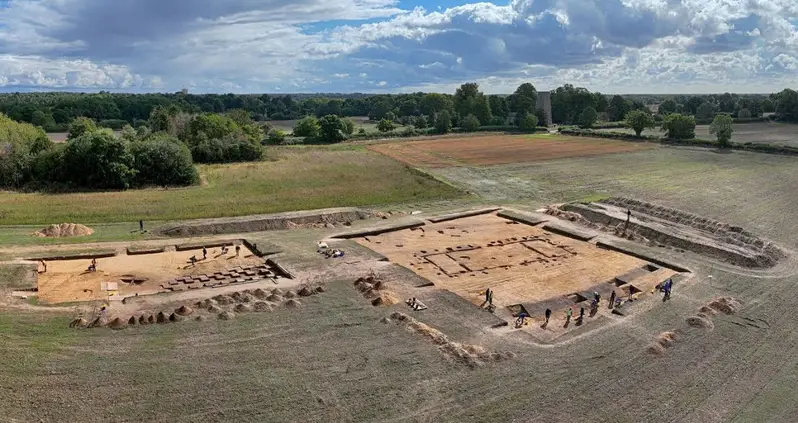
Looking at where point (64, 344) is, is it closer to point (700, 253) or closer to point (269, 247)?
point (269, 247)

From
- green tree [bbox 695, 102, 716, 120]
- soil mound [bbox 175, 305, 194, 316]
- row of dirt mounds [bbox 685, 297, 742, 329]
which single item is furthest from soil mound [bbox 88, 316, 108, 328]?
green tree [bbox 695, 102, 716, 120]

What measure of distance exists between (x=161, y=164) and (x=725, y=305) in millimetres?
46745

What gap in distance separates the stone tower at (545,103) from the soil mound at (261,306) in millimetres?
117861

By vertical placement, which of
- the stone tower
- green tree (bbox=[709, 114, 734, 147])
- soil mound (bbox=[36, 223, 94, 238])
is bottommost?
soil mound (bbox=[36, 223, 94, 238])

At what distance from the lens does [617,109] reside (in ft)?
471

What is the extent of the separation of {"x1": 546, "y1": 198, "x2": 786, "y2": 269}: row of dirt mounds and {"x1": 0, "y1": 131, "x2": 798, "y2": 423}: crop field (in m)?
0.95

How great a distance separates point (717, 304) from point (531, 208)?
22140 mm

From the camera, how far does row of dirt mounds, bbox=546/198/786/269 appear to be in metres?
34.1

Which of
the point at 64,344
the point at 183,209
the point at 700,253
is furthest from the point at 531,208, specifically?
the point at 64,344

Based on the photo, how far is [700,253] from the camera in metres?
34.9

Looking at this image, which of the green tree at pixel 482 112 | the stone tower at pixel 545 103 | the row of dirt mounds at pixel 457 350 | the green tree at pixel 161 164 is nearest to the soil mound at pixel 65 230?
the green tree at pixel 161 164

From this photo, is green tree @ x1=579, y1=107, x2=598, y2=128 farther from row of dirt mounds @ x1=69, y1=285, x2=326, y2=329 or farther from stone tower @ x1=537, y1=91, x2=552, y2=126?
row of dirt mounds @ x1=69, y1=285, x2=326, y2=329

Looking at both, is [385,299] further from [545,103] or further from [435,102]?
[545,103]

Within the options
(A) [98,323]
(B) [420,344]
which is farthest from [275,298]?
(B) [420,344]
